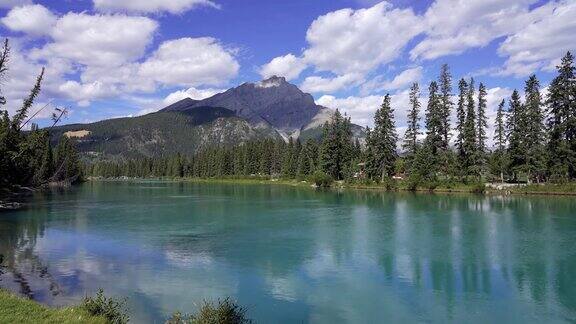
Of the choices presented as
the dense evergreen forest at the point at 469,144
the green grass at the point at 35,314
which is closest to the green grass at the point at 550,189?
the dense evergreen forest at the point at 469,144

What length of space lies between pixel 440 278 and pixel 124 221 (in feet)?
124

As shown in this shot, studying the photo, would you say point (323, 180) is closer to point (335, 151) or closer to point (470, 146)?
point (335, 151)

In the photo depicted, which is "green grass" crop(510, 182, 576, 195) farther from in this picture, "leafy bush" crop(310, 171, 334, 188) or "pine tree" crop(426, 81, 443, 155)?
"leafy bush" crop(310, 171, 334, 188)

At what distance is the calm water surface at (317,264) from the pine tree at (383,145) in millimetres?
52834

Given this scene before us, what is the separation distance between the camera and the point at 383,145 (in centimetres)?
10969

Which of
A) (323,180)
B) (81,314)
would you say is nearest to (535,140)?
(323,180)

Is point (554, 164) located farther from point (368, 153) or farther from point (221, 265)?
point (221, 265)

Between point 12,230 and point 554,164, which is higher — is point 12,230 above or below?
below

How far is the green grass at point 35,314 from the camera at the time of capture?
14.6 metres

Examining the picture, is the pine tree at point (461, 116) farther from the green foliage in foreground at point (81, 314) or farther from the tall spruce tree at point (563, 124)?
the green foliage in foreground at point (81, 314)

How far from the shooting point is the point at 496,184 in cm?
8756

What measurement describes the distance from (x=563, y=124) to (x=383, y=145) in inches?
1478

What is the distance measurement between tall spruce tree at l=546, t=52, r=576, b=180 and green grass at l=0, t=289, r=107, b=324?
81.1 m

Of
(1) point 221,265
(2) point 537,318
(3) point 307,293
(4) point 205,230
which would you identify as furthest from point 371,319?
(4) point 205,230
